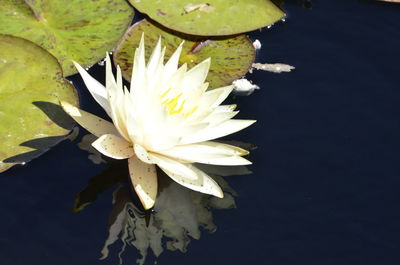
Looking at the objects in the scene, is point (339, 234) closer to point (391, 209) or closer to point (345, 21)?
point (391, 209)

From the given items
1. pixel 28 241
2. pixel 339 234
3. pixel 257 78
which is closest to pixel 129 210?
pixel 28 241

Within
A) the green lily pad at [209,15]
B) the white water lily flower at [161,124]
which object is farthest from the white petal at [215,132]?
the green lily pad at [209,15]

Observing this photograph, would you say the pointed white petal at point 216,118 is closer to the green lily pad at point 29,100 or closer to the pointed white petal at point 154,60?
the pointed white petal at point 154,60

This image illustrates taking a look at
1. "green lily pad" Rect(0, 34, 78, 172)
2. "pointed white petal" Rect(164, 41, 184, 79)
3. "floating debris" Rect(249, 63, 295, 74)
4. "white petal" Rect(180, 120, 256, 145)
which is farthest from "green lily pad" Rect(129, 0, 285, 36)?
"white petal" Rect(180, 120, 256, 145)

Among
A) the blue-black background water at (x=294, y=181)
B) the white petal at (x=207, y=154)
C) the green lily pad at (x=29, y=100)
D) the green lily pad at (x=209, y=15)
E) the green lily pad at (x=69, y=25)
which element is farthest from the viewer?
the green lily pad at (x=209, y=15)

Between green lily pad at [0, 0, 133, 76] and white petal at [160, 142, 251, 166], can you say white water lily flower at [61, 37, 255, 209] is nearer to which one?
white petal at [160, 142, 251, 166]

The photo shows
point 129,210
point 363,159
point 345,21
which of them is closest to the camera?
point 129,210

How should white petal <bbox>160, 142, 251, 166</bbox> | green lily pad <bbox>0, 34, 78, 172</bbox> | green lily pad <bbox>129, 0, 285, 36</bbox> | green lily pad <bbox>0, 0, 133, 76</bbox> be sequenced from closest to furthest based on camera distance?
white petal <bbox>160, 142, 251, 166</bbox>
green lily pad <bbox>0, 34, 78, 172</bbox>
green lily pad <bbox>0, 0, 133, 76</bbox>
green lily pad <bbox>129, 0, 285, 36</bbox>
